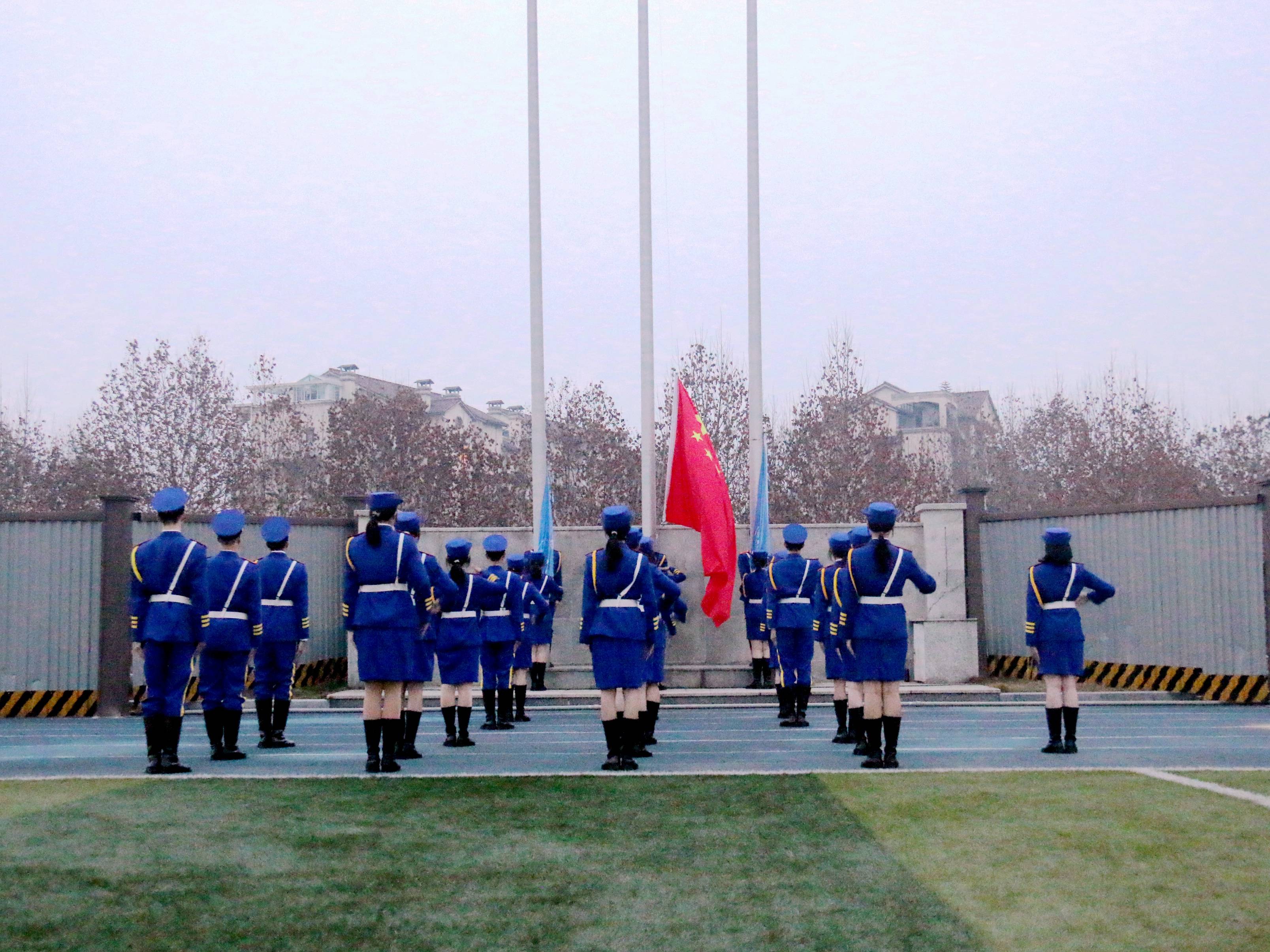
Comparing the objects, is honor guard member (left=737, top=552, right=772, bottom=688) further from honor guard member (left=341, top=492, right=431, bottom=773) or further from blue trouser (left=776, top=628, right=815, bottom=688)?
honor guard member (left=341, top=492, right=431, bottom=773)

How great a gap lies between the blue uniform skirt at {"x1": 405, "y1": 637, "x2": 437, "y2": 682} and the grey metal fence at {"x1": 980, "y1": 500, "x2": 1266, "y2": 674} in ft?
34.8

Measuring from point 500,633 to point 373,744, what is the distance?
362cm

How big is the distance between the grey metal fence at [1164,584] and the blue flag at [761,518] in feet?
14.6

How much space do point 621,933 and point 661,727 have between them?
9536 mm

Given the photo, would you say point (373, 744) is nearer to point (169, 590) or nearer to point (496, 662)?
point (169, 590)

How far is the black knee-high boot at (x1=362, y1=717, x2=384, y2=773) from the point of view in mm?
10164

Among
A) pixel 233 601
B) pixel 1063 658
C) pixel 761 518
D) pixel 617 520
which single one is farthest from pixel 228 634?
pixel 761 518

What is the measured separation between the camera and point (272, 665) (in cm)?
1261

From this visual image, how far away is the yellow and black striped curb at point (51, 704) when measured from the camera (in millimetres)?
16641

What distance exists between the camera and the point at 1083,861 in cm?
643

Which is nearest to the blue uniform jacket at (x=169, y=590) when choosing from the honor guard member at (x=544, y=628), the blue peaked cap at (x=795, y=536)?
the blue peaked cap at (x=795, y=536)

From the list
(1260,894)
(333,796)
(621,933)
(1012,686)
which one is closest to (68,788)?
(333,796)

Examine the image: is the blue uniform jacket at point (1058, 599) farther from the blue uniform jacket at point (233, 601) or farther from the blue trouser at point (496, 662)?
the blue uniform jacket at point (233, 601)

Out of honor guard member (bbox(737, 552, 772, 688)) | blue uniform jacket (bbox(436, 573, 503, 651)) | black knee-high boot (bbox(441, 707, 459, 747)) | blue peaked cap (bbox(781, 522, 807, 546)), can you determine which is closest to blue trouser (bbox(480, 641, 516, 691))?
blue uniform jacket (bbox(436, 573, 503, 651))
